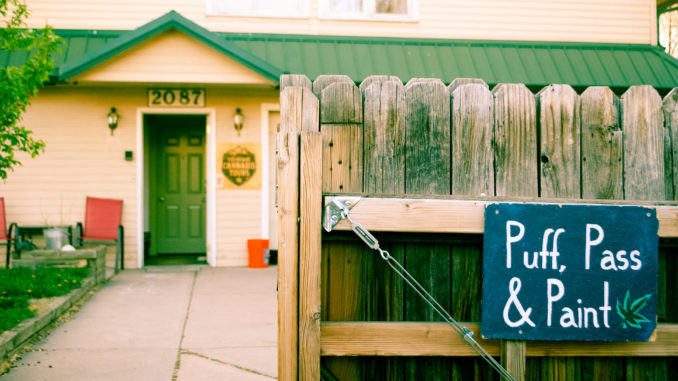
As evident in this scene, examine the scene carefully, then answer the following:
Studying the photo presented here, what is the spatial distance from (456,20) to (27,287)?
7885mm

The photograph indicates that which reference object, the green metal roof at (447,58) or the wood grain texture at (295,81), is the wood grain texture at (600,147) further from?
the green metal roof at (447,58)

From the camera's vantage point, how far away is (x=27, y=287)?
6746 mm

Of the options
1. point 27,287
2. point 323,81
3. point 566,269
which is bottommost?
point 27,287

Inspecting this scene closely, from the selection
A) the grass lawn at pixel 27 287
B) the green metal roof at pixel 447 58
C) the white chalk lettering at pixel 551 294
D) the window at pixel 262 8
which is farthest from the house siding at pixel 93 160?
the white chalk lettering at pixel 551 294

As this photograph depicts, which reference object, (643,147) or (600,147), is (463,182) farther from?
(643,147)

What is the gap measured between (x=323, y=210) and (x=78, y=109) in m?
8.60

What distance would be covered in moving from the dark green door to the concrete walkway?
94.3 inches

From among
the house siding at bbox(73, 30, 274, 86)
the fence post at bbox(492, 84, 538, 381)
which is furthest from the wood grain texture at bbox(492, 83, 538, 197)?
the house siding at bbox(73, 30, 274, 86)

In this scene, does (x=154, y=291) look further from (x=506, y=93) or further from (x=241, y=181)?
(x=506, y=93)

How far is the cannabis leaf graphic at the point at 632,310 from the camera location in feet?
7.40

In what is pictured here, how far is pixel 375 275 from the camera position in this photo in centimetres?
237

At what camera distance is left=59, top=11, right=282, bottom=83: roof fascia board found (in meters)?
8.43

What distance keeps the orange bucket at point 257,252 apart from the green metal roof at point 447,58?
2740mm

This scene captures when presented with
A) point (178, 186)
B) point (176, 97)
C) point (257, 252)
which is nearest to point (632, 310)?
point (257, 252)
